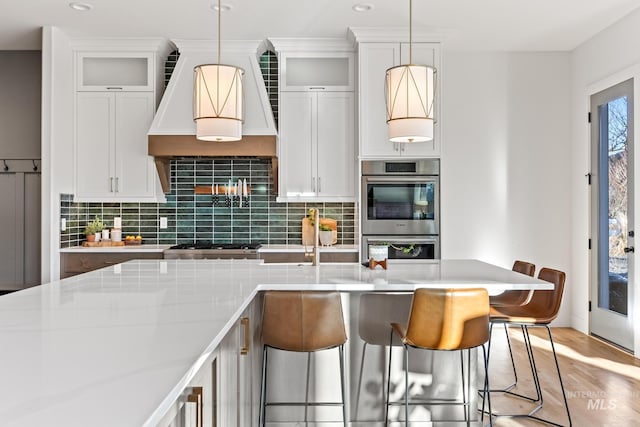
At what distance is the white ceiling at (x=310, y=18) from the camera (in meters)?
4.20

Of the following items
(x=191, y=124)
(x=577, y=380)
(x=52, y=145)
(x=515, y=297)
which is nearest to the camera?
(x=515, y=297)

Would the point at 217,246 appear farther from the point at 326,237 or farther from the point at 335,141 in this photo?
the point at 335,141

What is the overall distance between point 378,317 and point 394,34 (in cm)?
299

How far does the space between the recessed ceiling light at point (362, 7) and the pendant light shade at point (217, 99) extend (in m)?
1.83

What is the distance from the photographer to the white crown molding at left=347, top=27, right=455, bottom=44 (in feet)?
15.6

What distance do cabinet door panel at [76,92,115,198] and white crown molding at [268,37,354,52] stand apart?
5.55 feet

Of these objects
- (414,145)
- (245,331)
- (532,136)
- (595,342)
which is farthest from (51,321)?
(532,136)

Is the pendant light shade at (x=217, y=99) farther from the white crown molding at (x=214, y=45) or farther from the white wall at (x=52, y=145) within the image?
the white wall at (x=52, y=145)

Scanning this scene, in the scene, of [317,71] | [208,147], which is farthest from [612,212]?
[208,147]

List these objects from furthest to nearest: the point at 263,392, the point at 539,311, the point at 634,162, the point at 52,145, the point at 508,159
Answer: the point at 508,159
the point at 52,145
the point at 634,162
the point at 539,311
the point at 263,392

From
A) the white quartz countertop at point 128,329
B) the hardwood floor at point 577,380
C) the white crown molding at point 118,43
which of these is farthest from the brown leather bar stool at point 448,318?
the white crown molding at point 118,43

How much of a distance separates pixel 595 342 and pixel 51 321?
4.76m

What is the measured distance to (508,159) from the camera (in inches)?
216

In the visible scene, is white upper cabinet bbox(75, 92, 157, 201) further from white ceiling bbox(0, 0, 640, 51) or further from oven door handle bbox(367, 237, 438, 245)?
oven door handle bbox(367, 237, 438, 245)
